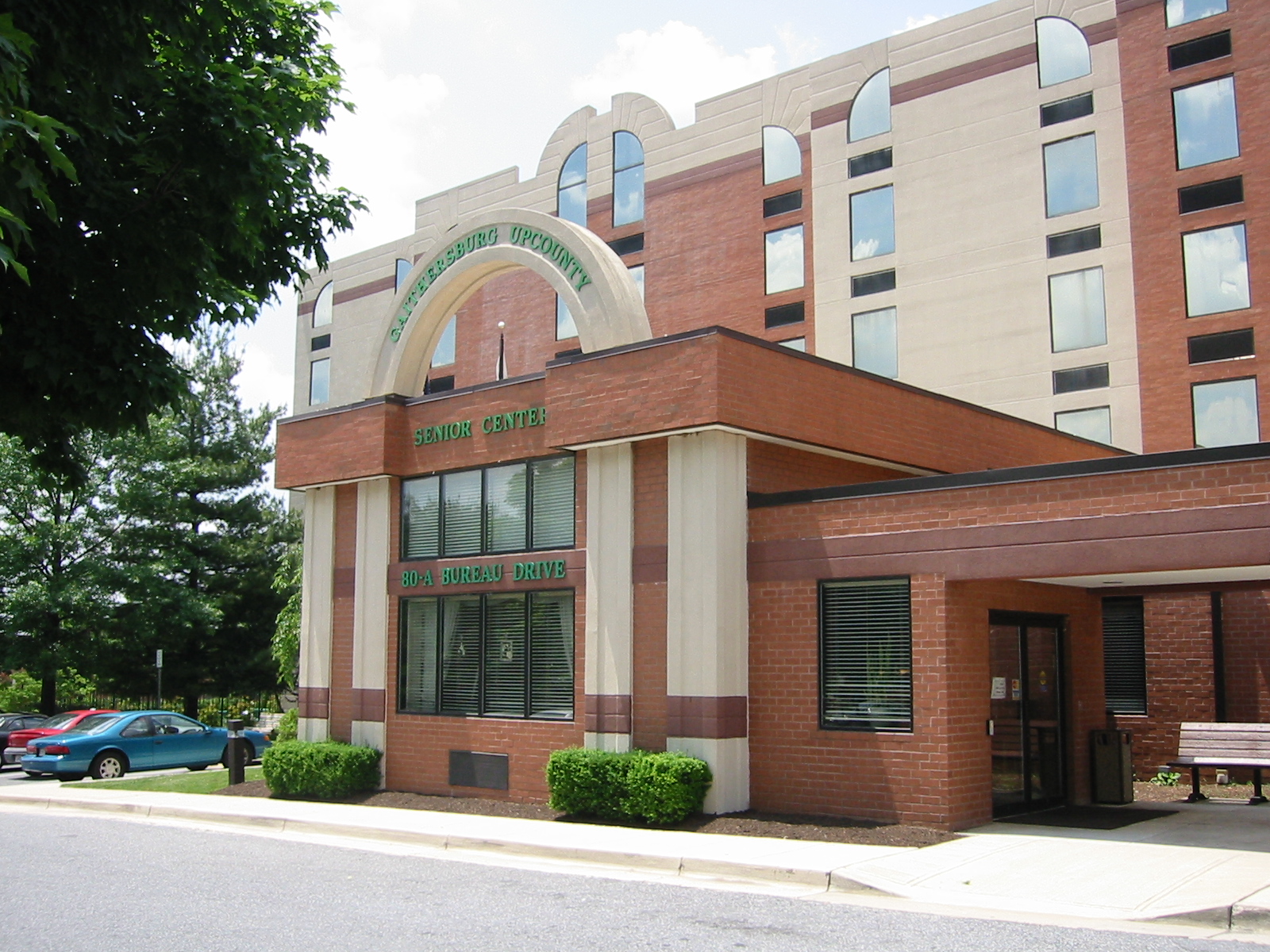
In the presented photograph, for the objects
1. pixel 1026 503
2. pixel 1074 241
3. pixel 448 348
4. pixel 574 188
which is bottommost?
pixel 1026 503

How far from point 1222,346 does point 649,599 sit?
16.0 meters

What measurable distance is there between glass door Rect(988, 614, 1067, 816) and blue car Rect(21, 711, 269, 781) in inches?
627

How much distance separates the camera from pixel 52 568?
1539 inches

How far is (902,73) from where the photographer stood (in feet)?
103

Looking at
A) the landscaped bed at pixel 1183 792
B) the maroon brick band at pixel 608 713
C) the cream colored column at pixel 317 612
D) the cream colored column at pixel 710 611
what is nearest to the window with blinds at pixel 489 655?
the maroon brick band at pixel 608 713

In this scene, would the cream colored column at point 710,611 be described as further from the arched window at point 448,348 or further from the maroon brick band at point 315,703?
the arched window at point 448,348

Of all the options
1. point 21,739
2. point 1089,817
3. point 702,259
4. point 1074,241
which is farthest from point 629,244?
point 1089,817

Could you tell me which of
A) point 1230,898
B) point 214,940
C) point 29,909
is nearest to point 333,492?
point 29,909

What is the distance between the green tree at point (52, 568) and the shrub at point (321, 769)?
2042 cm

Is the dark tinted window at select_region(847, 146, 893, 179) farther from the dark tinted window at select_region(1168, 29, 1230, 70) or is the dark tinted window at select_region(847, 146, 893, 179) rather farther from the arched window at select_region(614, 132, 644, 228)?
the dark tinted window at select_region(1168, 29, 1230, 70)

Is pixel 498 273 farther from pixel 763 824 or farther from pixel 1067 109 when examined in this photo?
pixel 1067 109

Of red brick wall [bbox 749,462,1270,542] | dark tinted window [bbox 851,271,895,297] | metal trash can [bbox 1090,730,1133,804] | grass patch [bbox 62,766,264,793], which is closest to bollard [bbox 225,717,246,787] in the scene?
grass patch [bbox 62,766,264,793]

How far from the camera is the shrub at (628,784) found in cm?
1473

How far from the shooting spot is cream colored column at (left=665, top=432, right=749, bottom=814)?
15312 mm
